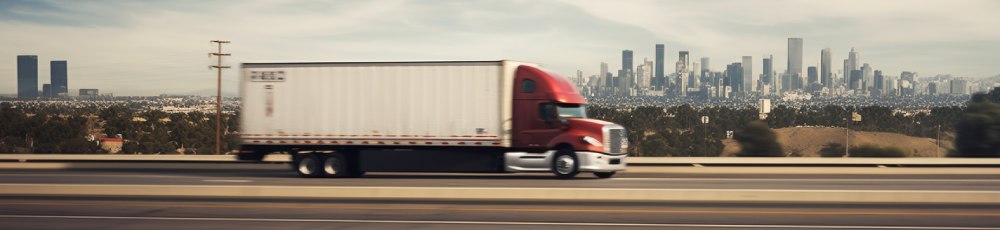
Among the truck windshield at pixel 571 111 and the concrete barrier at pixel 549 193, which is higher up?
the truck windshield at pixel 571 111

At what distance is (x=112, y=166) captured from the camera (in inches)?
1316

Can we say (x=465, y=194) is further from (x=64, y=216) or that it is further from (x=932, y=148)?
(x=932, y=148)

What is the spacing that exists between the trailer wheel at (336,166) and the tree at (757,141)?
15.7 meters

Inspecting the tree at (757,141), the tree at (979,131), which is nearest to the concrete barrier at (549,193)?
the tree at (757,141)

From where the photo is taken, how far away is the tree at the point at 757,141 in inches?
1432

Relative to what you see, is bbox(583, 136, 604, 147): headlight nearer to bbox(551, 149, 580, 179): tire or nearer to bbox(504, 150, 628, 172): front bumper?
bbox(504, 150, 628, 172): front bumper

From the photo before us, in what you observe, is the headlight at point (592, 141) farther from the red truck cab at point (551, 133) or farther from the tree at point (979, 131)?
the tree at point (979, 131)

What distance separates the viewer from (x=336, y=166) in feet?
88.2

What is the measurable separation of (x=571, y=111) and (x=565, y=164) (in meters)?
1.42

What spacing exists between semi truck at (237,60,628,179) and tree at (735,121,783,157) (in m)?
11.1

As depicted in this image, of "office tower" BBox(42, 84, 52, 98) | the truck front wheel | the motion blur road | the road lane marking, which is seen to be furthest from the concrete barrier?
"office tower" BBox(42, 84, 52, 98)

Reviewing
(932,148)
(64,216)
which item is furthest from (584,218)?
(932,148)

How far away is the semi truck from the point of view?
25.9 m

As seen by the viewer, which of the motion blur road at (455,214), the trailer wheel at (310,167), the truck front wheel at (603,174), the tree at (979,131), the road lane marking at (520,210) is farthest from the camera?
the tree at (979,131)
